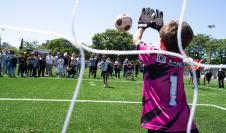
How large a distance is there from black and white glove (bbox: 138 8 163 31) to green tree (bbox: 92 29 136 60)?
49.3m

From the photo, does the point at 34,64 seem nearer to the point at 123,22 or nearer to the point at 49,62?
the point at 49,62

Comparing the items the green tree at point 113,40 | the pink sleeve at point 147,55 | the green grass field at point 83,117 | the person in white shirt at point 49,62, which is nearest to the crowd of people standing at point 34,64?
the person in white shirt at point 49,62

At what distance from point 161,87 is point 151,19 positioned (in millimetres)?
684

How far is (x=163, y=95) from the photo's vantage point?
150 inches

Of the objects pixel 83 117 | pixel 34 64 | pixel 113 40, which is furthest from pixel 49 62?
pixel 113 40

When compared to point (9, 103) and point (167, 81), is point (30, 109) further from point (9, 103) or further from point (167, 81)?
point (167, 81)

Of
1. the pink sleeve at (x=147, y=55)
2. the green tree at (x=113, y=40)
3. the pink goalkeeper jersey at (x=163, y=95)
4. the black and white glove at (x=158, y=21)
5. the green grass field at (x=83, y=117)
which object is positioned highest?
the green tree at (x=113, y=40)

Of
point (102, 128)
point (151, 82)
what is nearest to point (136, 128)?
point (102, 128)

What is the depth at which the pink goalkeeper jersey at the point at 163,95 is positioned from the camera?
3.79 meters

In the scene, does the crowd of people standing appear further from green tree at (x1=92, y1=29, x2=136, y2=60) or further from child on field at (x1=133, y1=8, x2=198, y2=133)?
green tree at (x1=92, y1=29, x2=136, y2=60)

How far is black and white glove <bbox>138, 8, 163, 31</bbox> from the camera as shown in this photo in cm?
378

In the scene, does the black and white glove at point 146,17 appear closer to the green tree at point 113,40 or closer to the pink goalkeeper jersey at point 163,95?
the pink goalkeeper jersey at point 163,95

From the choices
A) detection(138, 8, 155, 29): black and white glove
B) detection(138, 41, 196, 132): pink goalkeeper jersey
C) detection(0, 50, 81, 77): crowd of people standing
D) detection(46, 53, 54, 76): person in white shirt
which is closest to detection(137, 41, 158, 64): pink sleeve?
detection(138, 41, 196, 132): pink goalkeeper jersey

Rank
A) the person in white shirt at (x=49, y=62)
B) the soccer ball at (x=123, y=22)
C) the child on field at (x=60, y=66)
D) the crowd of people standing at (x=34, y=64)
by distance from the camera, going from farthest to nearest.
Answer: the child on field at (x=60, y=66), the person in white shirt at (x=49, y=62), the crowd of people standing at (x=34, y=64), the soccer ball at (x=123, y=22)
